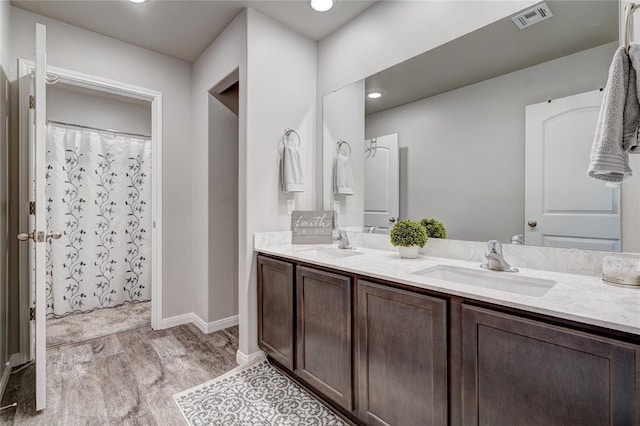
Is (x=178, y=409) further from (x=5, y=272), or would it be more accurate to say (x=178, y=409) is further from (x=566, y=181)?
(x=566, y=181)

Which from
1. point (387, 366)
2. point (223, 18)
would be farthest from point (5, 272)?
point (387, 366)

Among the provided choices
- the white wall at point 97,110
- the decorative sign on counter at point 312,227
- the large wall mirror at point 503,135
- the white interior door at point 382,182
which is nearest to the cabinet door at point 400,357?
the large wall mirror at point 503,135

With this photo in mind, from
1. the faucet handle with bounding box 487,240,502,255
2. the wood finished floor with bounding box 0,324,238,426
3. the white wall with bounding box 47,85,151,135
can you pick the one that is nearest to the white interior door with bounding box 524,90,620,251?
the faucet handle with bounding box 487,240,502,255

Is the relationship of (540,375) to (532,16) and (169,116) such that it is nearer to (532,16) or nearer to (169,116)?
(532,16)

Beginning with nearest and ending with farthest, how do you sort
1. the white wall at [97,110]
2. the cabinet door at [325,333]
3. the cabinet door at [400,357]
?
the cabinet door at [400,357] → the cabinet door at [325,333] → the white wall at [97,110]

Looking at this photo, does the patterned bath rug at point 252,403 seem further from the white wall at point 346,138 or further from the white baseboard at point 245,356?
the white wall at point 346,138

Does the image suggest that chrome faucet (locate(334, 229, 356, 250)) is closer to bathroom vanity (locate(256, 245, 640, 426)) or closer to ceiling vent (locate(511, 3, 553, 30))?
bathroom vanity (locate(256, 245, 640, 426))

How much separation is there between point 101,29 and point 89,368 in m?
2.54

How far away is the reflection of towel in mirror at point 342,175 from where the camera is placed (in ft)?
7.61

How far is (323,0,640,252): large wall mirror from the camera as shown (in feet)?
4.21

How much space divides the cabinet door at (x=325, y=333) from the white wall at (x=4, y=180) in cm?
178

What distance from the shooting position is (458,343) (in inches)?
42.6

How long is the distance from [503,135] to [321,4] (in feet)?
4.74

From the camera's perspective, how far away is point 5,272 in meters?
1.94
